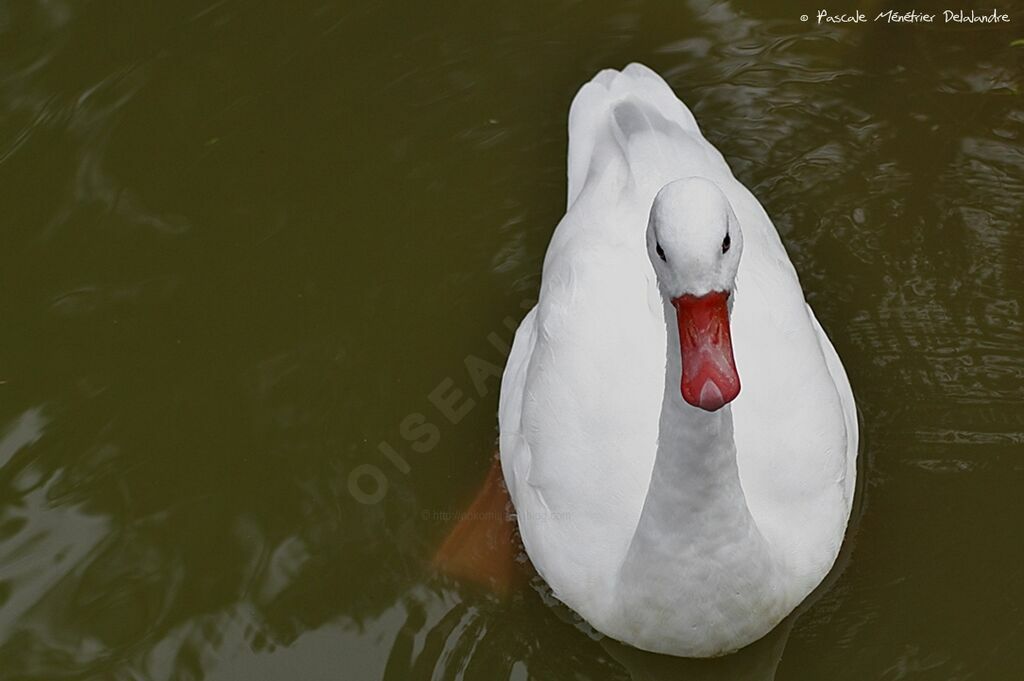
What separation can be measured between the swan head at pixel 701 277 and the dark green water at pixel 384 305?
4.67 feet

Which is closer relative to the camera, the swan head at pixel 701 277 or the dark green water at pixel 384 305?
the swan head at pixel 701 277

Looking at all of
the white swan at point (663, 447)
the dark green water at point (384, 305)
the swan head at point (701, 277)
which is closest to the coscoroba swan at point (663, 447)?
the white swan at point (663, 447)

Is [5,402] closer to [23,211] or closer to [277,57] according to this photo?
[23,211]

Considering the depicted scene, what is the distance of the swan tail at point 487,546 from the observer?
4594mm

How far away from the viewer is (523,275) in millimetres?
5328

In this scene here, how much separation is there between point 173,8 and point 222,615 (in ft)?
9.42

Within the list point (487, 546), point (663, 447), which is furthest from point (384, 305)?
point (663, 447)

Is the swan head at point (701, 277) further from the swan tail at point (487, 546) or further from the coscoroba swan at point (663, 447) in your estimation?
the swan tail at point (487, 546)

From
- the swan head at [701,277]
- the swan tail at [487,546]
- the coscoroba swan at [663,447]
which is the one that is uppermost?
the swan head at [701,277]

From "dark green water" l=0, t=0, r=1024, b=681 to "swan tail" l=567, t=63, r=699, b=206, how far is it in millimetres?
445

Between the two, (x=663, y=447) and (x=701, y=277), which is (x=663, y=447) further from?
(x=701, y=277)

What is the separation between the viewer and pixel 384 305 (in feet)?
17.4

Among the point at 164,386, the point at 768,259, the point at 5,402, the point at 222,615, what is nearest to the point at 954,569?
the point at 768,259

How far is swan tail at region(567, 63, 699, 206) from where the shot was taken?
16.0ft
